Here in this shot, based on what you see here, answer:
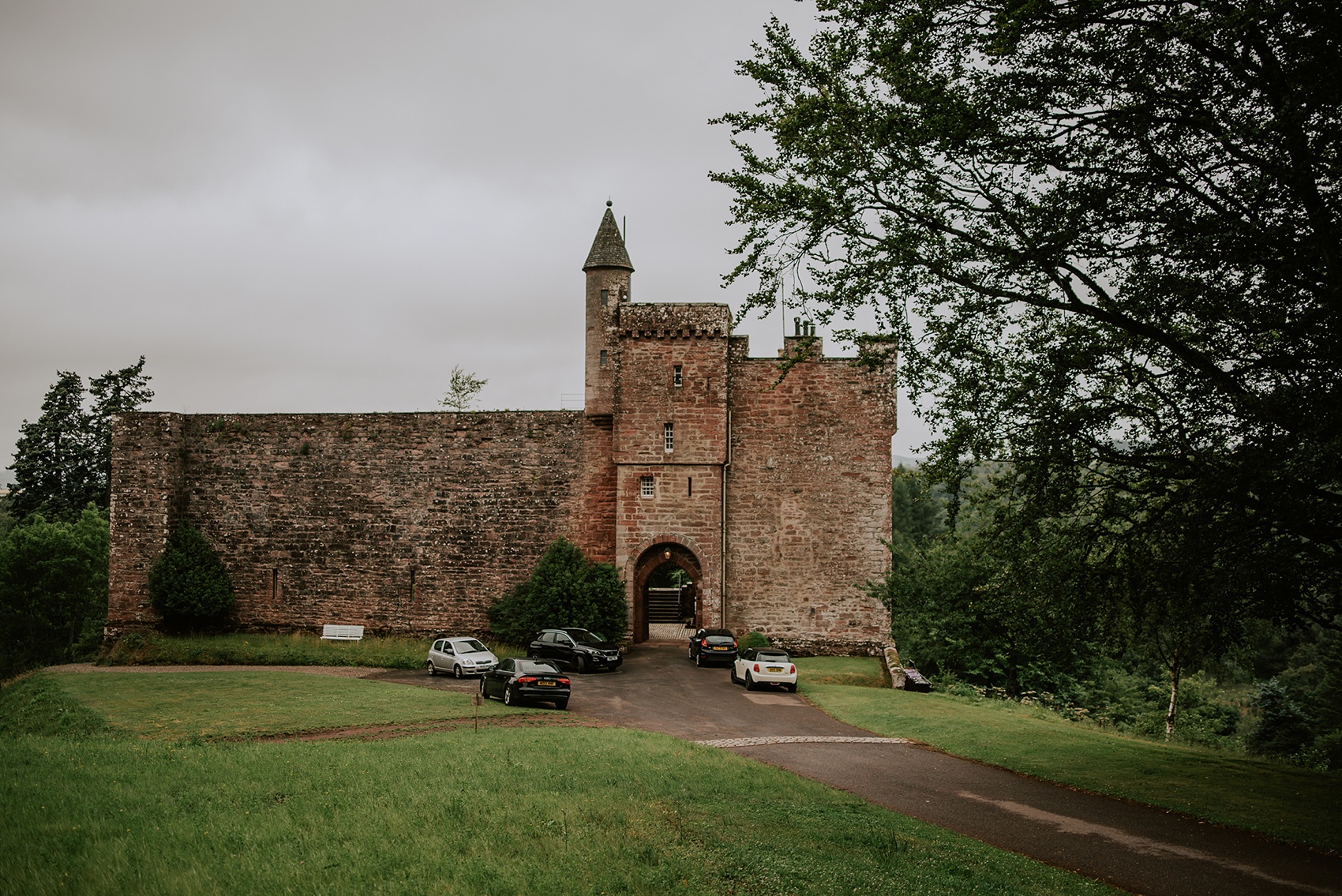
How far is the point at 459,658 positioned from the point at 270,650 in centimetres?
821

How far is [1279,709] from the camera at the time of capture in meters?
33.0

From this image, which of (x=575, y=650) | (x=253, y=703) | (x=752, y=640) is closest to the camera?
(x=253, y=703)

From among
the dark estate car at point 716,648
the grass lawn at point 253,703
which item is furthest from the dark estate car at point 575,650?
the grass lawn at point 253,703

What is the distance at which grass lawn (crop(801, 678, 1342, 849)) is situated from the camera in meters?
12.4

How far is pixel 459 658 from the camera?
25.2m

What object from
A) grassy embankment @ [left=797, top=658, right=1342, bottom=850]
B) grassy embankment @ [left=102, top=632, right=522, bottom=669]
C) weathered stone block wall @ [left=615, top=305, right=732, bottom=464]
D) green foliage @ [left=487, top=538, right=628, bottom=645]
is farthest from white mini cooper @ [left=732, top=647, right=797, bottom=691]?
grassy embankment @ [left=102, top=632, right=522, bottom=669]

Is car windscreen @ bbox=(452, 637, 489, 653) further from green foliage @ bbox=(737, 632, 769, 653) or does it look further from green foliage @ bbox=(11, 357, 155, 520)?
green foliage @ bbox=(11, 357, 155, 520)

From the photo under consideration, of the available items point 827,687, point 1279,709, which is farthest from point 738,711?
point 1279,709

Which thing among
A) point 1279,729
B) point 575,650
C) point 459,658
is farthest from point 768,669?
point 1279,729

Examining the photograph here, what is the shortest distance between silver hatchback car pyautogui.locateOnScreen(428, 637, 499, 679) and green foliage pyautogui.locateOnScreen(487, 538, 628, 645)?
2781 mm

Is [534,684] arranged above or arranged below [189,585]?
below

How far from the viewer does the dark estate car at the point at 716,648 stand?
1082 inches

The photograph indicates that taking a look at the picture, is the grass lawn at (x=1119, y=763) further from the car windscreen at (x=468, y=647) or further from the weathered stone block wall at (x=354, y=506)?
the weathered stone block wall at (x=354, y=506)

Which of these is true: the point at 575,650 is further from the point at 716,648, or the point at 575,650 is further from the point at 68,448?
the point at 68,448
